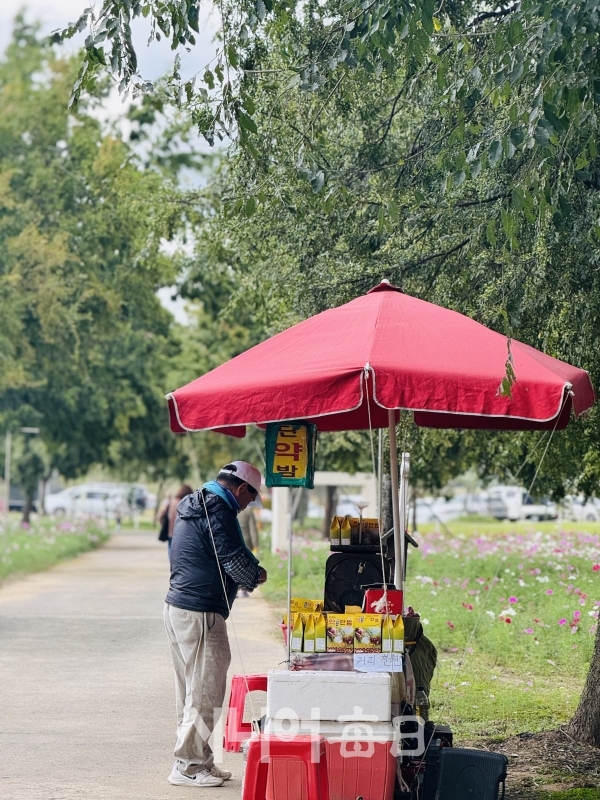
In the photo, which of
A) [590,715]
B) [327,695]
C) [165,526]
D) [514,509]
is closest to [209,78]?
[327,695]

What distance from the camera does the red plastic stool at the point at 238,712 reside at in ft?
21.1

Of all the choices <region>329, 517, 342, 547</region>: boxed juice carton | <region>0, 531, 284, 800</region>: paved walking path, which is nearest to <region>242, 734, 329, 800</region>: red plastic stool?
<region>0, 531, 284, 800</region>: paved walking path

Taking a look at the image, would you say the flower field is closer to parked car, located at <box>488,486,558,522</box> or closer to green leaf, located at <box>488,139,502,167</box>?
green leaf, located at <box>488,139,502,167</box>

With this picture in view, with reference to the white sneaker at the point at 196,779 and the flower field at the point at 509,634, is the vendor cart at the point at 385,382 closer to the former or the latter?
the white sneaker at the point at 196,779

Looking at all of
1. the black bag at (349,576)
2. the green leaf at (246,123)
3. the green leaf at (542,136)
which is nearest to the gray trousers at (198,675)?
the black bag at (349,576)

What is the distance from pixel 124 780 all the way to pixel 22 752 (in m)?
1.08

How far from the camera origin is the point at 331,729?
5.92m

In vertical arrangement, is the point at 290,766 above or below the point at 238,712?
below

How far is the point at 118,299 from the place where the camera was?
26.0m

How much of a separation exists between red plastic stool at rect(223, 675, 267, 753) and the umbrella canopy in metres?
1.40

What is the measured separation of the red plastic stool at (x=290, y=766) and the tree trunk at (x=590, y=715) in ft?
8.50

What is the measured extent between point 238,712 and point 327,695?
799mm

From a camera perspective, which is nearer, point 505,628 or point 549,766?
point 549,766

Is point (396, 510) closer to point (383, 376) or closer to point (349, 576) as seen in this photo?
point (349, 576)
